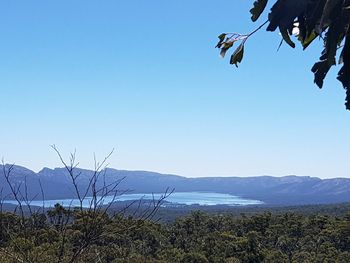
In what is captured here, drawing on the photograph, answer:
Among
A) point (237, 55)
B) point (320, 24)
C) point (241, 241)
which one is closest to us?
point (320, 24)

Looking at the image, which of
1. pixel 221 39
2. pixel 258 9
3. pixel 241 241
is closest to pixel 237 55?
pixel 221 39

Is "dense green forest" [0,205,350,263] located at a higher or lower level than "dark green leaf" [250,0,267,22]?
lower

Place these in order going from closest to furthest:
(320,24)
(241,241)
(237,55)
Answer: (320,24) → (237,55) → (241,241)

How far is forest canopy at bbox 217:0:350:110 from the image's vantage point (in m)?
1.05

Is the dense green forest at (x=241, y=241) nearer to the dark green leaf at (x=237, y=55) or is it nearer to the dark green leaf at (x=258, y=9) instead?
the dark green leaf at (x=237, y=55)

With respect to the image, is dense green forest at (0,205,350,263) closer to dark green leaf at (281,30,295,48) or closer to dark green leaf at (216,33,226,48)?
dark green leaf at (216,33,226,48)

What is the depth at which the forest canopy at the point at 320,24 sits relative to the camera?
1.05 meters

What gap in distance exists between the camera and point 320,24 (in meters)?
1.02

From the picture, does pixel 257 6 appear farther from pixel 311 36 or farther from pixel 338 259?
pixel 338 259

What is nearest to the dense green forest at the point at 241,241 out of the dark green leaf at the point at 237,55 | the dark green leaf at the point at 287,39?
the dark green leaf at the point at 237,55

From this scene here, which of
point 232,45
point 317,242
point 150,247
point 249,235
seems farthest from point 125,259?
point 232,45

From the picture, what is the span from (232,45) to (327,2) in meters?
0.47

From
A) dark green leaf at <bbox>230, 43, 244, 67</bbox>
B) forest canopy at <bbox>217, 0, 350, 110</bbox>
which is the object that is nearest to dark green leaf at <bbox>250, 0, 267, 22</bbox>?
forest canopy at <bbox>217, 0, 350, 110</bbox>

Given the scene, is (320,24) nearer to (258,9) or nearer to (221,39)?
(258,9)
